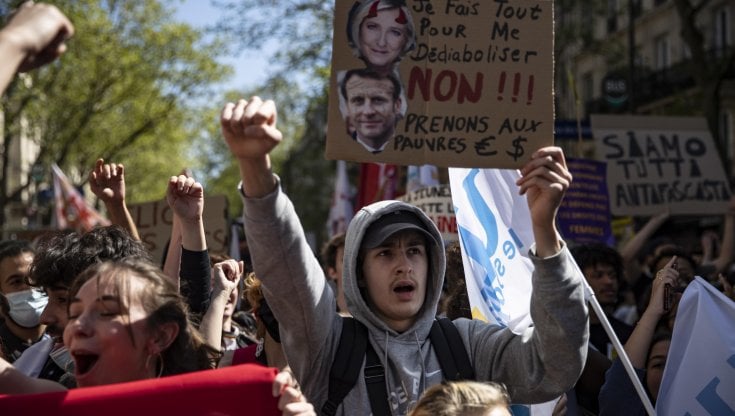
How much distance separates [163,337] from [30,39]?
37.8 inches

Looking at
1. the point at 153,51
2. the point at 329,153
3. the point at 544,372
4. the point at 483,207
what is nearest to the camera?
the point at 544,372

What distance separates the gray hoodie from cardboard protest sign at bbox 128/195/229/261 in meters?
4.10

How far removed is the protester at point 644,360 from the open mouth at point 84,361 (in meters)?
2.30

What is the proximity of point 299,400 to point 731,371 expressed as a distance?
7.33ft

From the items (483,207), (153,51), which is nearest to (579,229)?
(483,207)

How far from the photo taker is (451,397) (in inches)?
119

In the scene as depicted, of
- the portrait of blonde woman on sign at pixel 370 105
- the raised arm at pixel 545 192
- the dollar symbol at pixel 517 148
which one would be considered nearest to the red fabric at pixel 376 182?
the portrait of blonde woman on sign at pixel 370 105

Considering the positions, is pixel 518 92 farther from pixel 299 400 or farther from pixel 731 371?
pixel 299 400

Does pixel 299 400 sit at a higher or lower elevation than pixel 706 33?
lower

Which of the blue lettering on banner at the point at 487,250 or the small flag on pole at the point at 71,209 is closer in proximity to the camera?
the blue lettering on banner at the point at 487,250

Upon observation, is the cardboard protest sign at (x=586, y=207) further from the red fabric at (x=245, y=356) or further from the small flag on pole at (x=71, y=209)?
the small flag on pole at (x=71, y=209)

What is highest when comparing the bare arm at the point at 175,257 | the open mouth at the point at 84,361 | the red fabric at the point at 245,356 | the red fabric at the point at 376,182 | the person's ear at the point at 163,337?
the red fabric at the point at 376,182

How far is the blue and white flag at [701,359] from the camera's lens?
4.33 metres

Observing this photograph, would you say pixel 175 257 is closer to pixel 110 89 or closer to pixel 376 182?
pixel 376 182
